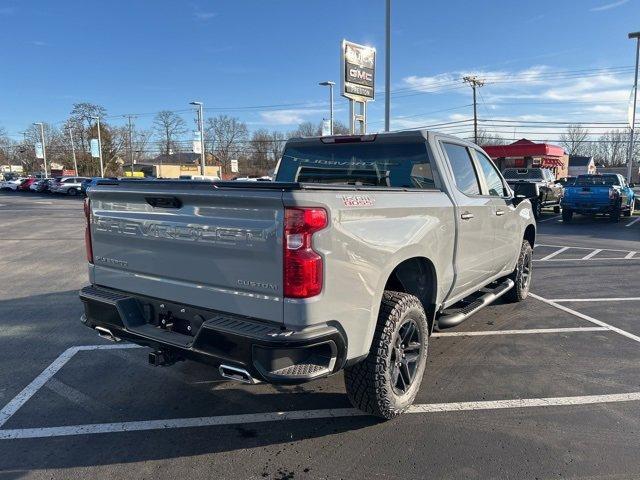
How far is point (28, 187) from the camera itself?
5334cm

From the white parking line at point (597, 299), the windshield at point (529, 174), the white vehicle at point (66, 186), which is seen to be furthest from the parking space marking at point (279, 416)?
the white vehicle at point (66, 186)

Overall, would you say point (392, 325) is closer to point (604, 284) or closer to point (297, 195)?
point (297, 195)

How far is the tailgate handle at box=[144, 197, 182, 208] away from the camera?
9.96ft

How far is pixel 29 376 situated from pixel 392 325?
321 centimetres

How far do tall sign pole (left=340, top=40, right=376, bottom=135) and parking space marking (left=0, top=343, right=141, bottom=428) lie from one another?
47.6ft

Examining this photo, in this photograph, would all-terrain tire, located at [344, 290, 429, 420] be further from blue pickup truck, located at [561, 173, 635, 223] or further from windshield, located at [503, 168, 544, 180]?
windshield, located at [503, 168, 544, 180]

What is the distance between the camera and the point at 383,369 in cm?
320

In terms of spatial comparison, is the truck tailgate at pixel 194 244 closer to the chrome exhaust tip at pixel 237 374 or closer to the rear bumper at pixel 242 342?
the rear bumper at pixel 242 342

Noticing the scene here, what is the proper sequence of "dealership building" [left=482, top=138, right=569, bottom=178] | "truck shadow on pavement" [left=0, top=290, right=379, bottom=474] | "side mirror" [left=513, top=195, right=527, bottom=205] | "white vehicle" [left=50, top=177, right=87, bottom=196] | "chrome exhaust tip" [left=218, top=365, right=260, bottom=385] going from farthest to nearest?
"dealership building" [left=482, top=138, right=569, bottom=178], "white vehicle" [left=50, top=177, right=87, bottom=196], "side mirror" [left=513, top=195, right=527, bottom=205], "truck shadow on pavement" [left=0, top=290, right=379, bottom=474], "chrome exhaust tip" [left=218, top=365, right=260, bottom=385]

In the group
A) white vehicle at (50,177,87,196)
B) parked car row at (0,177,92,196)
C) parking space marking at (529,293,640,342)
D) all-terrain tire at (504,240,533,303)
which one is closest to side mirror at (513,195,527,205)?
all-terrain tire at (504,240,533,303)

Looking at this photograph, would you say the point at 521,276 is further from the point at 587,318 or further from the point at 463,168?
the point at 463,168

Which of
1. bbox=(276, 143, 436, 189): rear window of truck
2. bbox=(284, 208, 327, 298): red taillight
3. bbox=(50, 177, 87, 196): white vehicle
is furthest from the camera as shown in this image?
bbox=(50, 177, 87, 196): white vehicle

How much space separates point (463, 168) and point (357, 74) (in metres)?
15.5

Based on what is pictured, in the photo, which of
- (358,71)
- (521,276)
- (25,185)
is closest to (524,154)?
(358,71)
